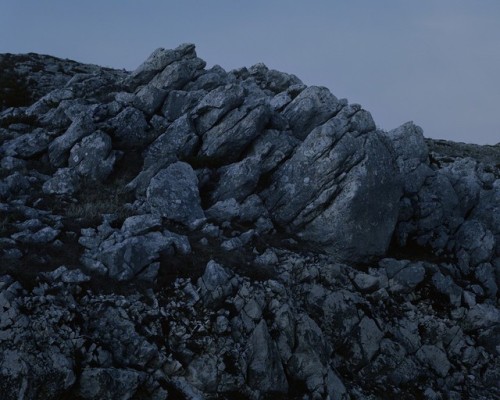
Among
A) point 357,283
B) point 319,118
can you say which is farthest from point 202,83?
point 357,283

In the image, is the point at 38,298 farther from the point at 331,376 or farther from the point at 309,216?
the point at 309,216

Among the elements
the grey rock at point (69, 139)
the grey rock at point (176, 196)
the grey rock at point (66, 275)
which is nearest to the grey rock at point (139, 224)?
the grey rock at point (176, 196)

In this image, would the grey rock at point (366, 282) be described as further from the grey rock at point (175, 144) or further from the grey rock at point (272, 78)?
the grey rock at point (272, 78)

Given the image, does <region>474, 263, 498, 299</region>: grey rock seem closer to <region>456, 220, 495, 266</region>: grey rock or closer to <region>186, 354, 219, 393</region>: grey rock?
<region>456, 220, 495, 266</region>: grey rock

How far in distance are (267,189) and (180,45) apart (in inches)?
747

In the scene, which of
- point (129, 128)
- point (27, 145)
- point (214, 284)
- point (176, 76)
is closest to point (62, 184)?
point (27, 145)

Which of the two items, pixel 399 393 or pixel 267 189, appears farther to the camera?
pixel 267 189

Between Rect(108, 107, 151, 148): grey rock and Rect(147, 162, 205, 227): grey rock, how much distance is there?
5444 mm

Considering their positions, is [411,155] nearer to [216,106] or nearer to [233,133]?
[233,133]

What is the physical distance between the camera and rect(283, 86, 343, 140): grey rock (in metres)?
26.6

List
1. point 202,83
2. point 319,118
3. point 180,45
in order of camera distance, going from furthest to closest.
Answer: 1. point 180,45
2. point 202,83
3. point 319,118

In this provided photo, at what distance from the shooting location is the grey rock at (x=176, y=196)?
62.4 ft

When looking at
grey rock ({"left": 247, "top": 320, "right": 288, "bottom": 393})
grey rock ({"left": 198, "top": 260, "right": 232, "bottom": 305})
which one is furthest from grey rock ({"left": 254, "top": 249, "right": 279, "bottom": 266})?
grey rock ({"left": 247, "top": 320, "right": 288, "bottom": 393})

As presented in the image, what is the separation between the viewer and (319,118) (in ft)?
87.7
